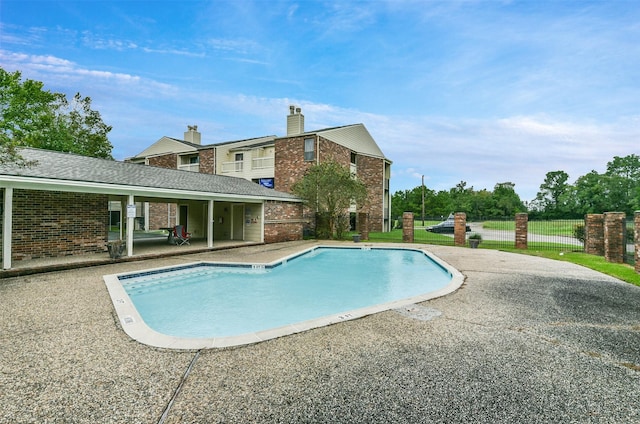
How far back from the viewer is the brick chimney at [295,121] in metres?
22.3

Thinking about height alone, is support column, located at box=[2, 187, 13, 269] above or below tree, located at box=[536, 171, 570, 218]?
below

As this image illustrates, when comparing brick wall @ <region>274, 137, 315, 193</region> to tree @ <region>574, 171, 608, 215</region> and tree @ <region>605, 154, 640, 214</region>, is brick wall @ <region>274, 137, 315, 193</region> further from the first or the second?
tree @ <region>574, 171, 608, 215</region>

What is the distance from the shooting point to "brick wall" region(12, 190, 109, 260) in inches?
368

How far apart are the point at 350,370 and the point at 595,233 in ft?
47.5

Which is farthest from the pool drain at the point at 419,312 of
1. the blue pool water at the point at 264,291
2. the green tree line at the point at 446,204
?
the green tree line at the point at 446,204

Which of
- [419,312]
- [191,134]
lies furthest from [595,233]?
[191,134]

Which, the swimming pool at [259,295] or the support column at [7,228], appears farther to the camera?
the support column at [7,228]

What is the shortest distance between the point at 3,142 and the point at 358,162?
70.5 ft

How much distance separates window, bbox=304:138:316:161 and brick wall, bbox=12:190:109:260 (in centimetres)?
1252

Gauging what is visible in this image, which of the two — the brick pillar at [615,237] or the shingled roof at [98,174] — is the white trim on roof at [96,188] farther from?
the brick pillar at [615,237]

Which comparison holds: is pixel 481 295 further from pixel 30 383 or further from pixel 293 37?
pixel 293 37

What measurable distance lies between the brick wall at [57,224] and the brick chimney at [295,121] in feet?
45.2

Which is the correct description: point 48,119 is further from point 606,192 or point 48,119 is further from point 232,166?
point 606,192

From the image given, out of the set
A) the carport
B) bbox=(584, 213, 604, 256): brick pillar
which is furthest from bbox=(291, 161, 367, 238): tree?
bbox=(584, 213, 604, 256): brick pillar
